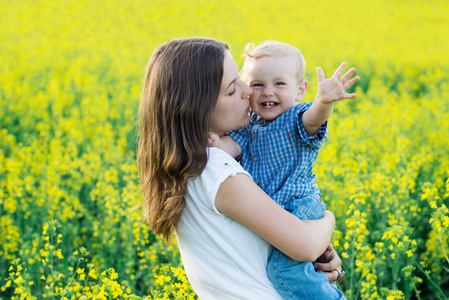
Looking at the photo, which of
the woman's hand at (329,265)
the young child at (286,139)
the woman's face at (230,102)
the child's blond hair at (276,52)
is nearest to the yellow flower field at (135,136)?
the child's blond hair at (276,52)

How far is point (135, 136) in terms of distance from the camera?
6.00 meters

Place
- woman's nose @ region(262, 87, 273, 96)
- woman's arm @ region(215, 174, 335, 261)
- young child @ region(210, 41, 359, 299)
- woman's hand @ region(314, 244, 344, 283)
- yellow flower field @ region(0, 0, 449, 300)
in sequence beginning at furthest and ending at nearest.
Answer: yellow flower field @ region(0, 0, 449, 300) → woman's nose @ region(262, 87, 273, 96) → woman's hand @ region(314, 244, 344, 283) → young child @ region(210, 41, 359, 299) → woman's arm @ region(215, 174, 335, 261)

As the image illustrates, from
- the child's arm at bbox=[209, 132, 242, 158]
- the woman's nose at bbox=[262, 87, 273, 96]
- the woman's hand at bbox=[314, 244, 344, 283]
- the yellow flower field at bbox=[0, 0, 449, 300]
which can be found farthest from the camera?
the yellow flower field at bbox=[0, 0, 449, 300]

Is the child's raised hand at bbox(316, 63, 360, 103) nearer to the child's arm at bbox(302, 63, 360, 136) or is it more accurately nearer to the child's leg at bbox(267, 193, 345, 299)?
the child's arm at bbox(302, 63, 360, 136)

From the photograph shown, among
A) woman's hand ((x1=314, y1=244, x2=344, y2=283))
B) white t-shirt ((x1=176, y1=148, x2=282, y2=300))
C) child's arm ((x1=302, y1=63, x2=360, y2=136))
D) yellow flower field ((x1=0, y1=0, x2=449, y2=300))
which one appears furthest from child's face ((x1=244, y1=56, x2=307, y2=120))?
woman's hand ((x1=314, y1=244, x2=344, y2=283))

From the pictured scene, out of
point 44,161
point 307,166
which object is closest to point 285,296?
point 307,166

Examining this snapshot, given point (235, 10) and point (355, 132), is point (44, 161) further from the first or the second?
point (235, 10)

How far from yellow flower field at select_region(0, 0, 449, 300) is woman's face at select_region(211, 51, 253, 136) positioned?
1.08 ft

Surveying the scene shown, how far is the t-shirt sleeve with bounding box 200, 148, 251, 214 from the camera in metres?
1.87

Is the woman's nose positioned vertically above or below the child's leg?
above

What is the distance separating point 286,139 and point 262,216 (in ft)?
1.43

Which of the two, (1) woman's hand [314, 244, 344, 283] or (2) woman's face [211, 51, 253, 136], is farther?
(1) woman's hand [314, 244, 344, 283]

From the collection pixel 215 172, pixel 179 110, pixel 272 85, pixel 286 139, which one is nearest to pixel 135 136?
pixel 272 85

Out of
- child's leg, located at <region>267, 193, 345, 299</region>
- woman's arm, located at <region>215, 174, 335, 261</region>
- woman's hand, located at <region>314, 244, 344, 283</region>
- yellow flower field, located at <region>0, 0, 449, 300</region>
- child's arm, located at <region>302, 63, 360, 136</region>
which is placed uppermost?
child's arm, located at <region>302, 63, 360, 136</region>
